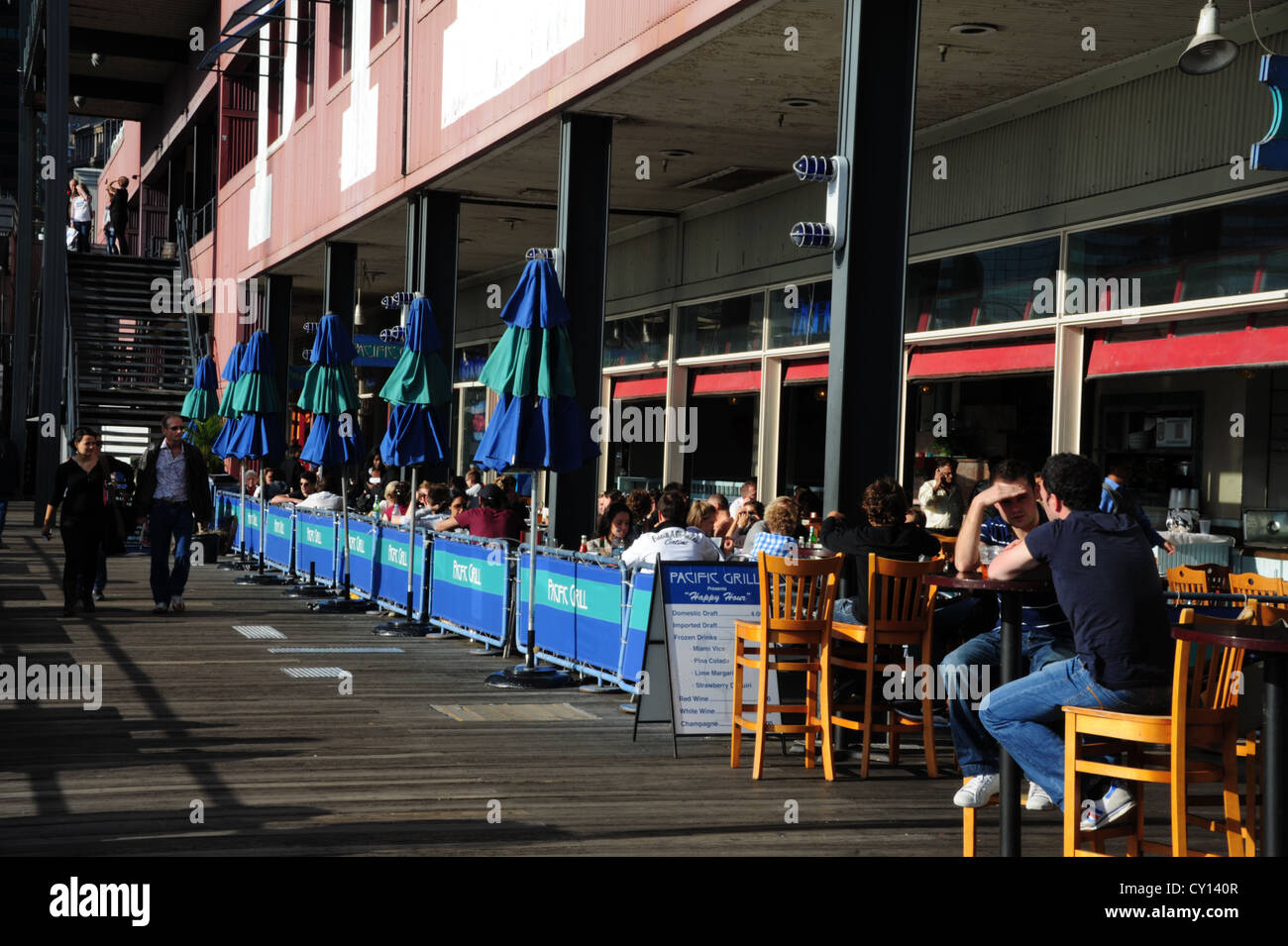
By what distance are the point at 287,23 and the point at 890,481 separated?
80.2 feet

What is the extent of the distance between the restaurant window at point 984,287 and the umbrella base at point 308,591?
783 cm

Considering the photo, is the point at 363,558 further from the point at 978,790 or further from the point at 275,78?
the point at 275,78

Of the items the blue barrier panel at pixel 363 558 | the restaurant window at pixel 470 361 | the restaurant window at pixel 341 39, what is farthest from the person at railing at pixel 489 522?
Result: the restaurant window at pixel 470 361

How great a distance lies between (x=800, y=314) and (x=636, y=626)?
9.50 metres

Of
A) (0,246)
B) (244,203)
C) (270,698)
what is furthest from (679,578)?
(0,246)

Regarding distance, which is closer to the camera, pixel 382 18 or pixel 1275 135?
pixel 1275 135

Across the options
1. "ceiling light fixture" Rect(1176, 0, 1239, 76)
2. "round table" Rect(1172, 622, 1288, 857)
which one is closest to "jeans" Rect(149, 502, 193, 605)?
"ceiling light fixture" Rect(1176, 0, 1239, 76)

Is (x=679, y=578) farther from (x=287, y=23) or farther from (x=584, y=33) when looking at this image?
(x=287, y=23)

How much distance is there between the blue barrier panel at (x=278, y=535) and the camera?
69.5 ft

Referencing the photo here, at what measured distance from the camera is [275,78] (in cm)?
3222

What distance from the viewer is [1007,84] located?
14.4 meters

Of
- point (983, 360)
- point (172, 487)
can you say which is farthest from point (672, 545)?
point (172, 487)

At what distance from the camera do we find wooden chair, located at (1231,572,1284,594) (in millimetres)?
9688

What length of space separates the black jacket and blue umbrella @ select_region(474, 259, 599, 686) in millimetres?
5026
